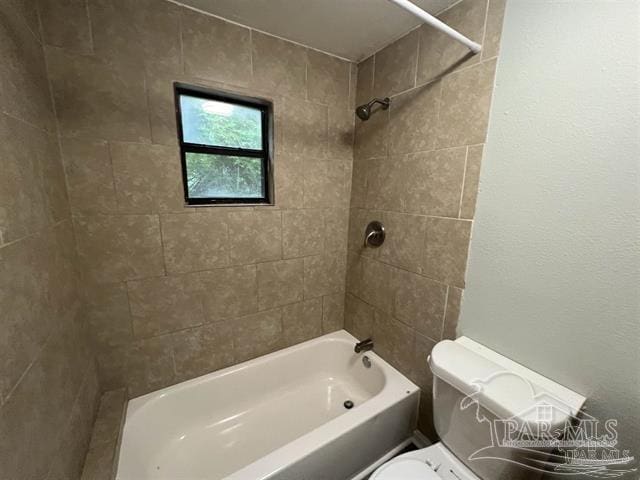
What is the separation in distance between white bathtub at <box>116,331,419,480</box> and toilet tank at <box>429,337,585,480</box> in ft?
1.20

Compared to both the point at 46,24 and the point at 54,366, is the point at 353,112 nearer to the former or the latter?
the point at 46,24

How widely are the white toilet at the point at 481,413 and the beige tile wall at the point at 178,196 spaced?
954mm

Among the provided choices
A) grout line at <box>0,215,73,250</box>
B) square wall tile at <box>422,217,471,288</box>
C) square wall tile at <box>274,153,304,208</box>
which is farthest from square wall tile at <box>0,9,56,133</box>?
square wall tile at <box>422,217,471,288</box>

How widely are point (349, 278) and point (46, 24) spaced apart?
1903 millimetres

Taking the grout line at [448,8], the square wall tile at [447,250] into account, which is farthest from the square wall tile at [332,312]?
the grout line at [448,8]

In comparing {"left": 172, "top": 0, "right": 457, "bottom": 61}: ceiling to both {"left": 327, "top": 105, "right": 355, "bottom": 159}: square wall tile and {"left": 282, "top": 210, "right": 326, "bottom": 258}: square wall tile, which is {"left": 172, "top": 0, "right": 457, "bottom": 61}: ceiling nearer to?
{"left": 327, "top": 105, "right": 355, "bottom": 159}: square wall tile

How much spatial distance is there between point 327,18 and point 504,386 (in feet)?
5.68

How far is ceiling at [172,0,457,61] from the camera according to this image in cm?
109

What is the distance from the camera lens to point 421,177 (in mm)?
1262

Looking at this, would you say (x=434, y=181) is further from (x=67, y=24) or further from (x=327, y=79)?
(x=67, y=24)

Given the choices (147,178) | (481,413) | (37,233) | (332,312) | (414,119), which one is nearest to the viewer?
(37,233)

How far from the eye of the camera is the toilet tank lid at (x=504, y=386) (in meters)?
0.77

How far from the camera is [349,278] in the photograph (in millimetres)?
1835

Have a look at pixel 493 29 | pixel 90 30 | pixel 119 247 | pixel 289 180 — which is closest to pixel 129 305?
pixel 119 247
